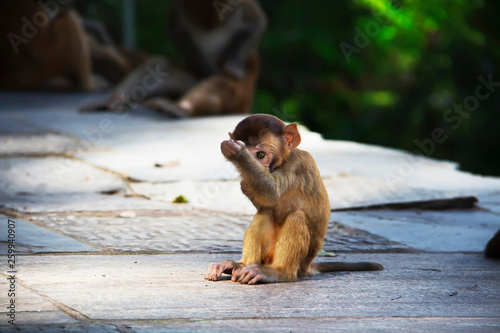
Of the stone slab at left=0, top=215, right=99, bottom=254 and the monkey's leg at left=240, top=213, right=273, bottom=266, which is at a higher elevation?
the monkey's leg at left=240, top=213, right=273, bottom=266

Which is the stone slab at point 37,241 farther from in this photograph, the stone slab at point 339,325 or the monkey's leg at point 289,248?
the stone slab at point 339,325

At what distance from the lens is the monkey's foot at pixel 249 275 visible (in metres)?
3.52

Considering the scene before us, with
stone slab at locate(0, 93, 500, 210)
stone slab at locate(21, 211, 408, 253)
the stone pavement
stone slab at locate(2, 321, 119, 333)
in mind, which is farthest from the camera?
stone slab at locate(0, 93, 500, 210)

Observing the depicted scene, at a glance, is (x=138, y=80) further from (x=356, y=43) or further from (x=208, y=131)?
(x=356, y=43)

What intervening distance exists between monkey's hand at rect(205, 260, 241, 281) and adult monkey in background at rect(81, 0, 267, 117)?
643cm

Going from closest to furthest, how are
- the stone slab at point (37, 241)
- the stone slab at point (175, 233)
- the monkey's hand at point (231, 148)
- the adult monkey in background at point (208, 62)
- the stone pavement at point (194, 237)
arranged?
1. the stone pavement at point (194, 237)
2. the monkey's hand at point (231, 148)
3. the stone slab at point (37, 241)
4. the stone slab at point (175, 233)
5. the adult monkey in background at point (208, 62)

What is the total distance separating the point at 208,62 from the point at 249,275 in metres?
7.24

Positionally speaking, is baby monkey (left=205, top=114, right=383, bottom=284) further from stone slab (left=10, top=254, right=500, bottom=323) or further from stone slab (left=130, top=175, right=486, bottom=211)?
stone slab (left=130, top=175, right=486, bottom=211)

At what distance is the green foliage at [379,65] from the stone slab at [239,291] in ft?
31.6

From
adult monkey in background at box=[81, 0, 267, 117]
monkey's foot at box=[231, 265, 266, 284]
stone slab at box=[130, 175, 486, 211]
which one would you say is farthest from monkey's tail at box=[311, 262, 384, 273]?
adult monkey in background at box=[81, 0, 267, 117]

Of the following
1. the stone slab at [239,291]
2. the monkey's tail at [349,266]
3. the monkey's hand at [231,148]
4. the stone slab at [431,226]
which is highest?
the monkey's hand at [231,148]

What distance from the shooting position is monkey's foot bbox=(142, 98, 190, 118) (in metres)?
9.57

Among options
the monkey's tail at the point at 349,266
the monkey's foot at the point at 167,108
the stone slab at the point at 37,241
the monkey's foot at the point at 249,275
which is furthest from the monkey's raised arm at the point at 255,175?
the monkey's foot at the point at 167,108

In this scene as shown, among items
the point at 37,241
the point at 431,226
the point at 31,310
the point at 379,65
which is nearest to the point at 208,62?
the point at 431,226
